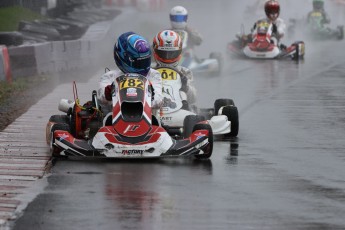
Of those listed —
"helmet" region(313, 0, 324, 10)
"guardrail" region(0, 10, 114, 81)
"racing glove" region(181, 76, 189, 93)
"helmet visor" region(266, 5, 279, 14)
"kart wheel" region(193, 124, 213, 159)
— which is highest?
"racing glove" region(181, 76, 189, 93)

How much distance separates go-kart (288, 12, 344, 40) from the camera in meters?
34.0

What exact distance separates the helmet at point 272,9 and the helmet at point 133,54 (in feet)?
49.9

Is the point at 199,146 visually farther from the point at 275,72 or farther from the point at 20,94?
the point at 275,72

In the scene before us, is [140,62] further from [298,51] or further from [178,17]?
[298,51]

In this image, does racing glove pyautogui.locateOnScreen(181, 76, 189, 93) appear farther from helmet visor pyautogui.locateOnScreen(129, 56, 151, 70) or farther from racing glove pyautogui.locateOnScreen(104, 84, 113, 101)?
racing glove pyautogui.locateOnScreen(104, 84, 113, 101)

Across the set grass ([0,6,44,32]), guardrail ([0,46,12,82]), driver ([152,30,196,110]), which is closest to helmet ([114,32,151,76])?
driver ([152,30,196,110])

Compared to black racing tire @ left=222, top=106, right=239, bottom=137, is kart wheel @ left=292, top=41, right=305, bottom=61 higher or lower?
lower

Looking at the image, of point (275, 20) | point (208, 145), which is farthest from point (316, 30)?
point (208, 145)

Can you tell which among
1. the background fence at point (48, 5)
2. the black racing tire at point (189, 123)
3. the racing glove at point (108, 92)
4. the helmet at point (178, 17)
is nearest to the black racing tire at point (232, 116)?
the black racing tire at point (189, 123)

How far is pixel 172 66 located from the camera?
13.8m

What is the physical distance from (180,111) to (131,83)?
4.73 ft

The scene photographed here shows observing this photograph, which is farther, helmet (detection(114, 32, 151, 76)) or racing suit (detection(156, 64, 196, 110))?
racing suit (detection(156, 64, 196, 110))

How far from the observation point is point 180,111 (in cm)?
1271

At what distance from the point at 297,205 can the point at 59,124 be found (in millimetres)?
3297
